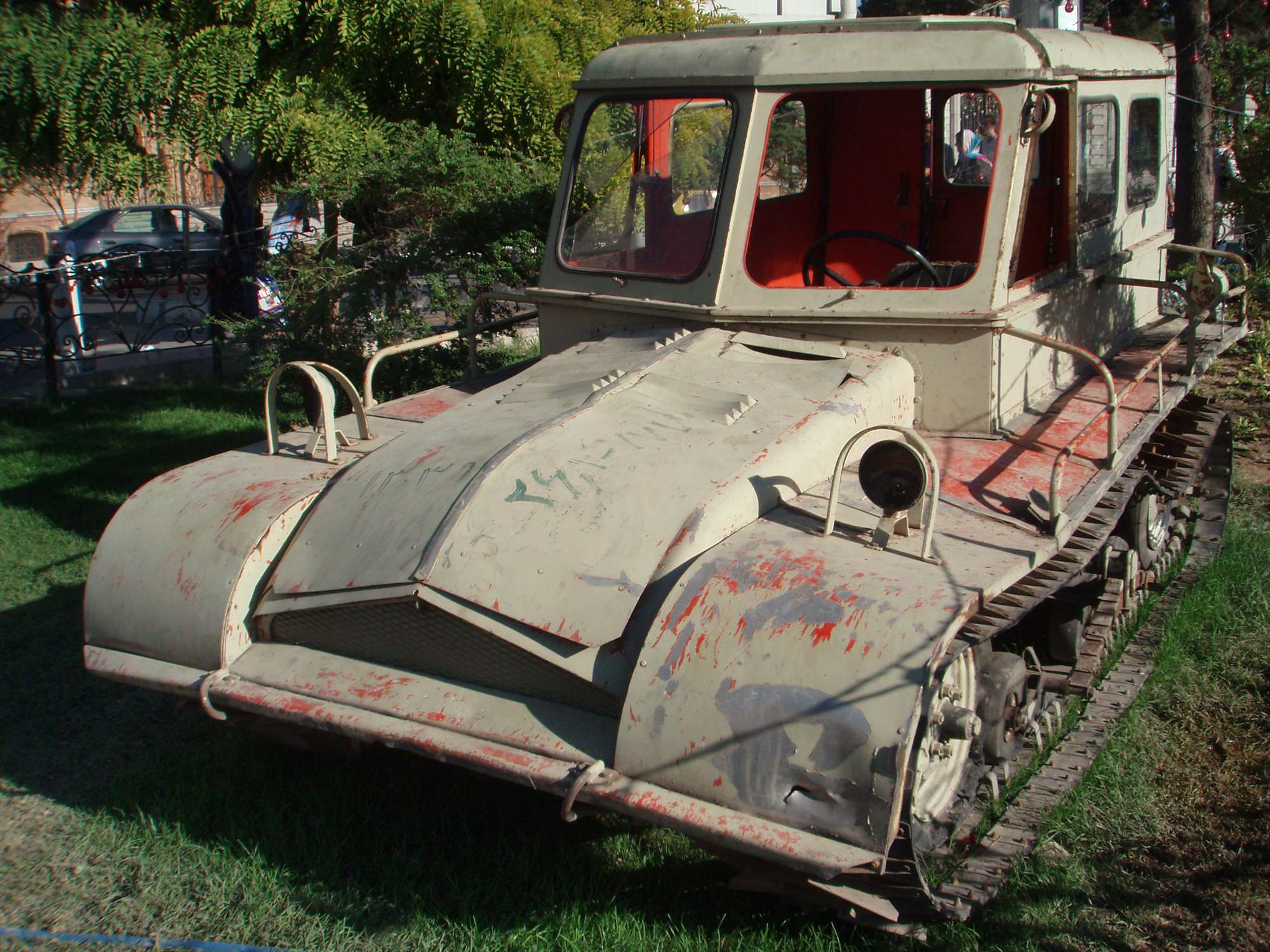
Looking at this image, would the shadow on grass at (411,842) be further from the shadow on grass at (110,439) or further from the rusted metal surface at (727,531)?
the shadow on grass at (110,439)

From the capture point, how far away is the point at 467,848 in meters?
3.78

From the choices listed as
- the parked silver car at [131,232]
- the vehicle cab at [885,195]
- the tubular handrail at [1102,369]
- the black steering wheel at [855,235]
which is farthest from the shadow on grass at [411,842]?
the parked silver car at [131,232]

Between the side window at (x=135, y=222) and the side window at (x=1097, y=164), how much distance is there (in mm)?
16184

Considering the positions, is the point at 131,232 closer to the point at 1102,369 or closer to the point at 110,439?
the point at 110,439

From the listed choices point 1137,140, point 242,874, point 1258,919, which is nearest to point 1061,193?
point 1137,140

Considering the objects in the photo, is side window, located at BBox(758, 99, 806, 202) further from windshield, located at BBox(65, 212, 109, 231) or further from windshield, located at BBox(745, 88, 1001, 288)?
windshield, located at BBox(65, 212, 109, 231)

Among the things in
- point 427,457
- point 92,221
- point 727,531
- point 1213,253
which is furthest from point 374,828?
point 92,221

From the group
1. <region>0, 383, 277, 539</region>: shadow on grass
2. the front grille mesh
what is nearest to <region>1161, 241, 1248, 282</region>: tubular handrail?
the front grille mesh

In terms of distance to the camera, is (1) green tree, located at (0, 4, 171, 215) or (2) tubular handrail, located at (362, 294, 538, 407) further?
(1) green tree, located at (0, 4, 171, 215)

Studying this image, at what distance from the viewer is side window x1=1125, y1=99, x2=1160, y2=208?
5.75m

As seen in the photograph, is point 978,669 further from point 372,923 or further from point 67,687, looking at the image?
point 67,687

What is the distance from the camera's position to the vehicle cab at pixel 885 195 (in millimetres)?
4215

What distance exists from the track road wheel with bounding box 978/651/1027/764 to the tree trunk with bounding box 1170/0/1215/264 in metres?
7.75

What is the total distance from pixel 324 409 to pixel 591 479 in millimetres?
1226
